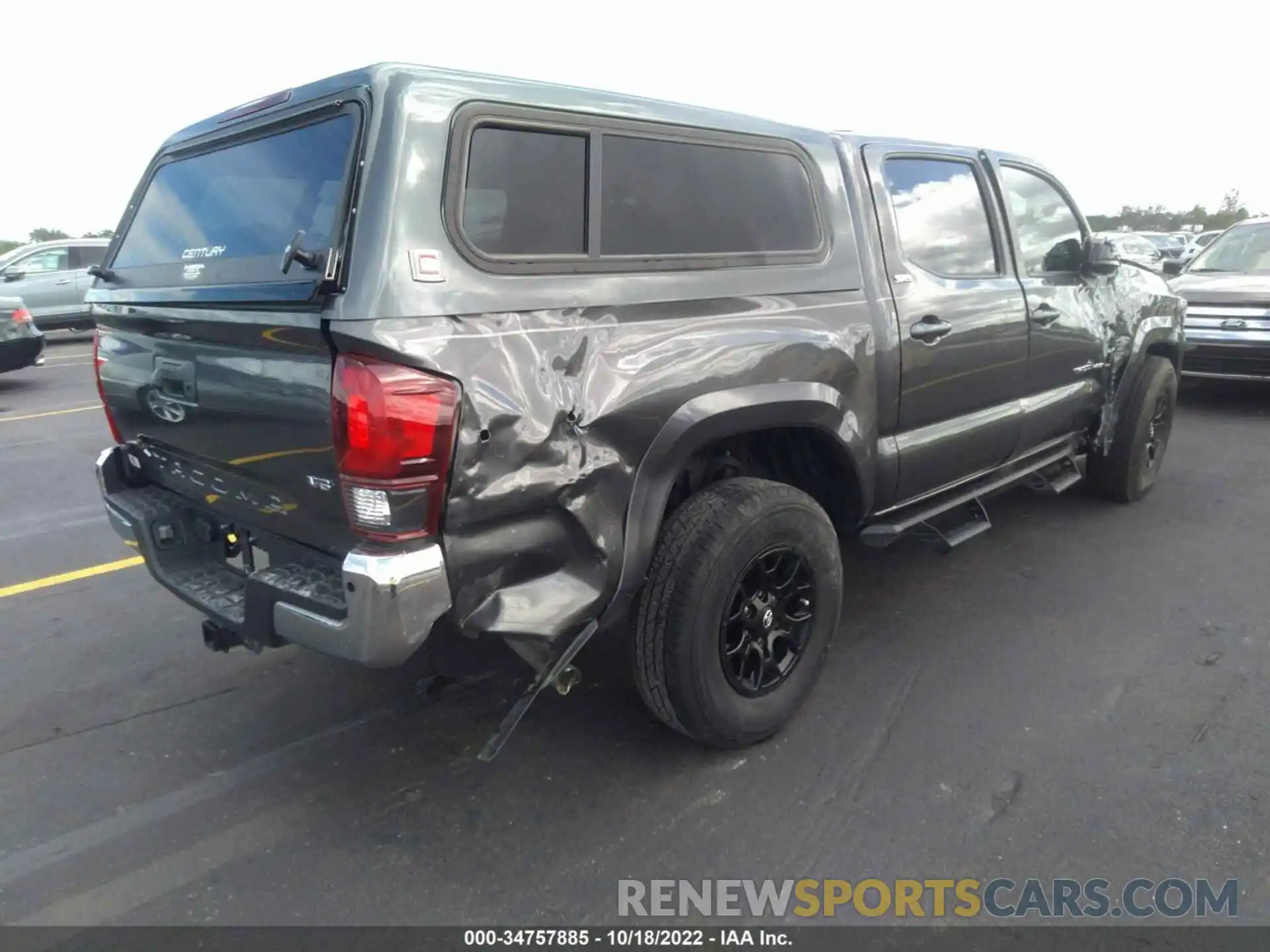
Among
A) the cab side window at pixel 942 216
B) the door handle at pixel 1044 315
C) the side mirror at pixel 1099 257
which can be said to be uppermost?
the cab side window at pixel 942 216

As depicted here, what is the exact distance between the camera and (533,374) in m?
2.38

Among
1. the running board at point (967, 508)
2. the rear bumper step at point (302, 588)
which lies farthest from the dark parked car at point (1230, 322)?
the rear bumper step at point (302, 588)

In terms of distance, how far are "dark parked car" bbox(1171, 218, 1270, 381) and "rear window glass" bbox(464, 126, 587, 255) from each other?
22.9ft

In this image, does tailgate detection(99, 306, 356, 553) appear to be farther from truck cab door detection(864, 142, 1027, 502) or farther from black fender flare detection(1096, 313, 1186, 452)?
black fender flare detection(1096, 313, 1186, 452)

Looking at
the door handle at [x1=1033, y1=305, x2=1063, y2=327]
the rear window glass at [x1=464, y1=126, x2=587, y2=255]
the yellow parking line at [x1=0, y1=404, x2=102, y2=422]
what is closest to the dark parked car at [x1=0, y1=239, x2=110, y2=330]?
the yellow parking line at [x1=0, y1=404, x2=102, y2=422]

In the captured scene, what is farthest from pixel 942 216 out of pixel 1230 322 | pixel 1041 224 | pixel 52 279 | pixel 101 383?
pixel 52 279

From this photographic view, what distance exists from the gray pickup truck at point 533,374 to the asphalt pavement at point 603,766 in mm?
361

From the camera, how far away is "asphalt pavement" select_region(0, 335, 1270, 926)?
251 centimetres

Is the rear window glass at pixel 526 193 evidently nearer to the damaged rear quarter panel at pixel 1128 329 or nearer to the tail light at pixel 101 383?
the tail light at pixel 101 383

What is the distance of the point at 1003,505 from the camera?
18.4 ft

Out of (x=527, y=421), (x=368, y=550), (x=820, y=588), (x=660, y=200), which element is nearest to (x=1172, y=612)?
(x=820, y=588)

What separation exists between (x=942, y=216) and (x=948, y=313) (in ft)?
1.53

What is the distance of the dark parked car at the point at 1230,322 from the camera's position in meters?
7.73
